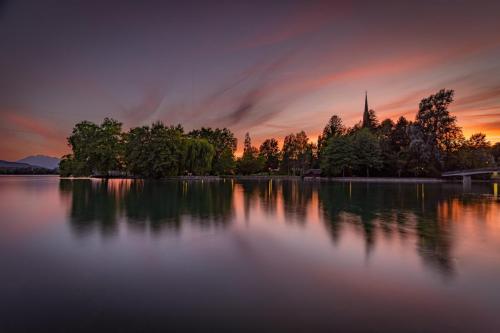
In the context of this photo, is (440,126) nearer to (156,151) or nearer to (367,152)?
(367,152)

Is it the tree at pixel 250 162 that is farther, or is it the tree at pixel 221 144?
the tree at pixel 250 162

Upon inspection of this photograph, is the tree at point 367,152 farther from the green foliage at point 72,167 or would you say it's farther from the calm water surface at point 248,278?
the green foliage at point 72,167

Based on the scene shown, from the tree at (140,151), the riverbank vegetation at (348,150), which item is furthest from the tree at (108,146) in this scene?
the tree at (140,151)

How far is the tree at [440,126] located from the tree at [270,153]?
53.3 metres

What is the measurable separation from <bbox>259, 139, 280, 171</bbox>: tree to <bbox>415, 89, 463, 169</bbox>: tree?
175ft

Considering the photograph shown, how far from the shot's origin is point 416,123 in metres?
57.8

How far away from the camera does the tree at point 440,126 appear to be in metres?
55.7

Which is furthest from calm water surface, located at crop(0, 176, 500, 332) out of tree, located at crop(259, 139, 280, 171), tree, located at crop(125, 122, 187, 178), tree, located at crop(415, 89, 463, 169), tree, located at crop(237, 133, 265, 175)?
tree, located at crop(259, 139, 280, 171)

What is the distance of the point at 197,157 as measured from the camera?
6438 cm

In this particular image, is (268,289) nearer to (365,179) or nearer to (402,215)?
(402,215)

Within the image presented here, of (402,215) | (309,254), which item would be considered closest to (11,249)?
(309,254)

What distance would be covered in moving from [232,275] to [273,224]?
580 cm

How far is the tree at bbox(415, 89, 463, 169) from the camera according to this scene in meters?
55.7

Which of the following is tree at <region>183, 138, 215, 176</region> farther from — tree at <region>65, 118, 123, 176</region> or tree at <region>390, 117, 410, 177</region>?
tree at <region>390, 117, 410, 177</region>
